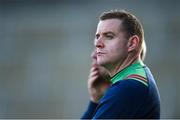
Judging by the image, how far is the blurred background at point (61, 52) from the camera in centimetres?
1102

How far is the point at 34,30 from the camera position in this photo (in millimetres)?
11812

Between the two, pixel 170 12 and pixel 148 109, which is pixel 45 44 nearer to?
pixel 170 12

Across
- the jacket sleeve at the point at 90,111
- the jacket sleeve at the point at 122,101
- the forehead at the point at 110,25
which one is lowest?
the jacket sleeve at the point at 90,111

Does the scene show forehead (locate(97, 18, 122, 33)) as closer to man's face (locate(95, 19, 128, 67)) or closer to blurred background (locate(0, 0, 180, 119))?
man's face (locate(95, 19, 128, 67))

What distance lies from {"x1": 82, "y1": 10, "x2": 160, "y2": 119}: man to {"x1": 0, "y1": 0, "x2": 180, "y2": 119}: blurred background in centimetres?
755

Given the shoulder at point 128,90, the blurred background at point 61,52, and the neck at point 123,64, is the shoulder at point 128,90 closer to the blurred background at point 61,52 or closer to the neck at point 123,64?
the neck at point 123,64

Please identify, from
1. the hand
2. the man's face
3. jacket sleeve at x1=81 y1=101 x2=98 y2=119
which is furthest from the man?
jacket sleeve at x1=81 y1=101 x2=98 y2=119

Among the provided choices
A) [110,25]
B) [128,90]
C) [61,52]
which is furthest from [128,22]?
[61,52]

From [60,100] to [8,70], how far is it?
4.36 ft

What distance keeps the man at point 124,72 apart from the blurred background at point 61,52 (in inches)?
297

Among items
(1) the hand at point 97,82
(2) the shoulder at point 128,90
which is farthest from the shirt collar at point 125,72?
(1) the hand at point 97,82

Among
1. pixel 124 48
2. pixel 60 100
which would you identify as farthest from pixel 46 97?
pixel 124 48

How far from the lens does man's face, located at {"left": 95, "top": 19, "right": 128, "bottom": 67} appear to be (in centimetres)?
310

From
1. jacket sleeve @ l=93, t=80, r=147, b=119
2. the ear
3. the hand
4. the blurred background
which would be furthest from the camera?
the blurred background
